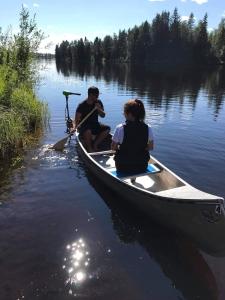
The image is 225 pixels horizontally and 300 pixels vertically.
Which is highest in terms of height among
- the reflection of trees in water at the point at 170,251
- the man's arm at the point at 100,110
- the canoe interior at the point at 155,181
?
the man's arm at the point at 100,110

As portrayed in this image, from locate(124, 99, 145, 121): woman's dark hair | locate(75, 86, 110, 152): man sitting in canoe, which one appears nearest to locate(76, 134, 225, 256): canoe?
locate(124, 99, 145, 121): woman's dark hair

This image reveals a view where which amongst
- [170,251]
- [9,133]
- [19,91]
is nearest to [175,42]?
[19,91]

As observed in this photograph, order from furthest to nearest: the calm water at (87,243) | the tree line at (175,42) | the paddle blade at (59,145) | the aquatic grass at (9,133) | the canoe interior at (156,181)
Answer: the tree line at (175,42)
the paddle blade at (59,145)
the aquatic grass at (9,133)
the canoe interior at (156,181)
the calm water at (87,243)

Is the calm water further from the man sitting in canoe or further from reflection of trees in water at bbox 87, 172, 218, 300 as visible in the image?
the man sitting in canoe

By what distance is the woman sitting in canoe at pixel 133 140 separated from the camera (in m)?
7.21

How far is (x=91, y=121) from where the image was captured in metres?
11.6

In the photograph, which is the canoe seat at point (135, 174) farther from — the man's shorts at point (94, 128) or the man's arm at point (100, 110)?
the man's shorts at point (94, 128)

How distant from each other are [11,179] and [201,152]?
6771 mm

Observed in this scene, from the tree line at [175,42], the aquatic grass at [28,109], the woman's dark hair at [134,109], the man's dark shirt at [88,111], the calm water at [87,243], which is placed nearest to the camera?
the calm water at [87,243]

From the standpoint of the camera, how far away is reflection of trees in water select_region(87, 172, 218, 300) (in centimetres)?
541

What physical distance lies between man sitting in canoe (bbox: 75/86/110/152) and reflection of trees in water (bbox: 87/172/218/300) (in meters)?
3.33

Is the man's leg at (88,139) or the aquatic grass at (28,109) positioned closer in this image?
the man's leg at (88,139)

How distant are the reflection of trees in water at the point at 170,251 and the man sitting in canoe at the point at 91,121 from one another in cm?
333

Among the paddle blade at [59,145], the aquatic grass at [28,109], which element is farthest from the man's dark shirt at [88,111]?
the aquatic grass at [28,109]
